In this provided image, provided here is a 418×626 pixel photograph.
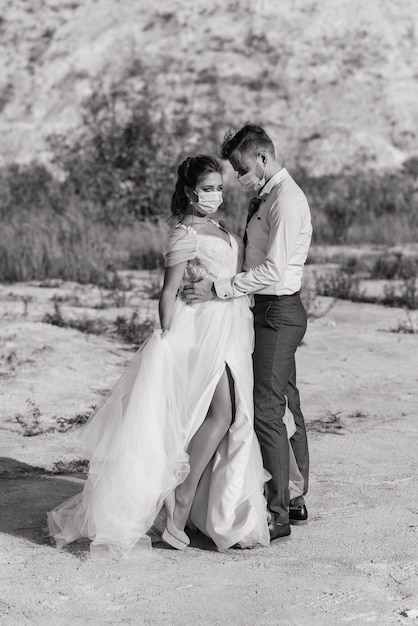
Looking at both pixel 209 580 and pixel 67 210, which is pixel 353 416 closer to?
pixel 209 580

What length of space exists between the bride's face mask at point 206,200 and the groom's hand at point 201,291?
34 cm

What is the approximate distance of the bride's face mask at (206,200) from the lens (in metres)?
5.12

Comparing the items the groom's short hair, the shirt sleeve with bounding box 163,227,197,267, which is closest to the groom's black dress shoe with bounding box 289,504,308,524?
the shirt sleeve with bounding box 163,227,197,267

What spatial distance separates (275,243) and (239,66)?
72.3 ft

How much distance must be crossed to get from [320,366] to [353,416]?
5.27 ft

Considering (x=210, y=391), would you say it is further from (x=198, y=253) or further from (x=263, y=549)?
(x=263, y=549)

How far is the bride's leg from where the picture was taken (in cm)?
514

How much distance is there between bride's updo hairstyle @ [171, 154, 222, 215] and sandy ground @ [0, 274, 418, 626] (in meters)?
1.63

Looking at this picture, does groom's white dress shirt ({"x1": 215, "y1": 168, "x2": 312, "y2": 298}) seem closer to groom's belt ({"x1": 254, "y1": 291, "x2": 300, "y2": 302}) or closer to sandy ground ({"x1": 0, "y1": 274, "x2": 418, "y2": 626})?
groom's belt ({"x1": 254, "y1": 291, "x2": 300, "y2": 302})

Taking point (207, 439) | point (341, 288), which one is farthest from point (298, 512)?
point (341, 288)

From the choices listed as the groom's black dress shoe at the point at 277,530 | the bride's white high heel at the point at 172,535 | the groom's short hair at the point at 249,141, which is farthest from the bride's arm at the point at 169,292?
the groom's black dress shoe at the point at 277,530

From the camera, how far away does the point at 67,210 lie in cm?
1781

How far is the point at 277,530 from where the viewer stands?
5.20 metres

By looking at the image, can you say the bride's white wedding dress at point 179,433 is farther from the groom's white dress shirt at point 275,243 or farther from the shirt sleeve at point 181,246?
the groom's white dress shirt at point 275,243
